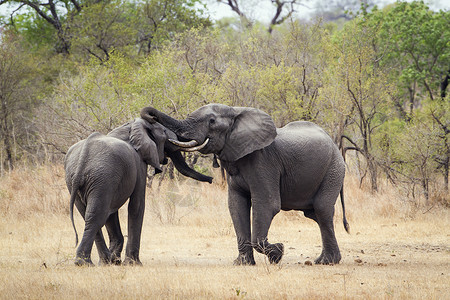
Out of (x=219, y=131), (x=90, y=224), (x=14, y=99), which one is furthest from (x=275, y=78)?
(x=90, y=224)

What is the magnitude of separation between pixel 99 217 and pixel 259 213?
6.98 feet

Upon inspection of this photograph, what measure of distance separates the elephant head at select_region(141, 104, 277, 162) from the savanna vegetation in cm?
160

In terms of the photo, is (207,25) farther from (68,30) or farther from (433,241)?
(433,241)

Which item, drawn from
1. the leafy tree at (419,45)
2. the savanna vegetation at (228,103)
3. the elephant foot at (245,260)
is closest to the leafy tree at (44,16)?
the savanna vegetation at (228,103)

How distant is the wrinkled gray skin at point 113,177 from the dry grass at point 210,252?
49cm

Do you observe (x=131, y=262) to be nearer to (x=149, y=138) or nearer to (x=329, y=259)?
(x=149, y=138)

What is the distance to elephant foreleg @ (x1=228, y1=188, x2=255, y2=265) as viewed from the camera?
9555 millimetres

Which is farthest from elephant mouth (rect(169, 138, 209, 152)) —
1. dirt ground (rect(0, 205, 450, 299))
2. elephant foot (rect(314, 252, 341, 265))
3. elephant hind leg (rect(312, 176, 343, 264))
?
elephant foot (rect(314, 252, 341, 265))

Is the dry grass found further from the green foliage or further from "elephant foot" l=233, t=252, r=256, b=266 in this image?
the green foliage

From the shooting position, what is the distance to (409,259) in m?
10.6

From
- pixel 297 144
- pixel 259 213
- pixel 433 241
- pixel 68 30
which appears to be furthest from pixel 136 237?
pixel 68 30

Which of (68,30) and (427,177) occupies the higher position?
(68,30)

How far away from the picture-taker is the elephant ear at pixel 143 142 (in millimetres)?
9234

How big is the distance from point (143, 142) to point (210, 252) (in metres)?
2.97
